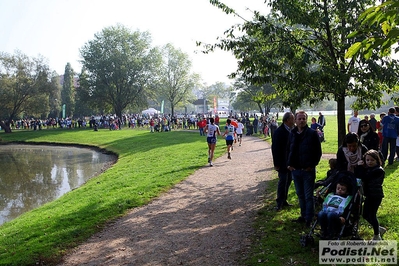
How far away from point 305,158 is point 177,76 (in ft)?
182

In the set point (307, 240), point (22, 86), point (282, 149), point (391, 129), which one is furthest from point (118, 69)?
point (307, 240)

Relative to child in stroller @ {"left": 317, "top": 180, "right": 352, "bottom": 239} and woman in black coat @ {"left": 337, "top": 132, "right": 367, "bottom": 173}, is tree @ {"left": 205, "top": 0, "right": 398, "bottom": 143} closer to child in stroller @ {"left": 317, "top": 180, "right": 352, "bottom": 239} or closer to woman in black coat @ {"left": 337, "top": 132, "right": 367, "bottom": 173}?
woman in black coat @ {"left": 337, "top": 132, "right": 367, "bottom": 173}

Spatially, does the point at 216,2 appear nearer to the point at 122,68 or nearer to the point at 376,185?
the point at 376,185

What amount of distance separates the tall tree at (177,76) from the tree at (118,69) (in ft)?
26.3

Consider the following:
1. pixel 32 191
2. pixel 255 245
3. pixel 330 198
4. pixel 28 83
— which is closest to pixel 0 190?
pixel 32 191

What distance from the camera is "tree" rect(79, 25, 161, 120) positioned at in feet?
158

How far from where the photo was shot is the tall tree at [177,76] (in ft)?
193

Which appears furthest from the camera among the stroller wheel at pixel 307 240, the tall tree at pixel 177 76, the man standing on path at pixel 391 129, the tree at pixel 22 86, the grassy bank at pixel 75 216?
the tall tree at pixel 177 76

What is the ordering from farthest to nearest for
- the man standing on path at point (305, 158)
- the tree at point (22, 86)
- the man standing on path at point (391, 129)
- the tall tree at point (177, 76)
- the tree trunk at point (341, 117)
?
the tall tree at point (177, 76)
the tree at point (22, 86)
the man standing on path at point (391, 129)
the tree trunk at point (341, 117)
the man standing on path at point (305, 158)

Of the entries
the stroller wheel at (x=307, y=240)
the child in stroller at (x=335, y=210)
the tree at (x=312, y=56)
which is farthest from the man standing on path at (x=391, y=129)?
the stroller wheel at (x=307, y=240)

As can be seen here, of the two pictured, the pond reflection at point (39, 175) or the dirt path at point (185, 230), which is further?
the pond reflection at point (39, 175)

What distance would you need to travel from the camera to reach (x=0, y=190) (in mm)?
14094

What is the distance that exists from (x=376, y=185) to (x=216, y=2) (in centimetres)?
594

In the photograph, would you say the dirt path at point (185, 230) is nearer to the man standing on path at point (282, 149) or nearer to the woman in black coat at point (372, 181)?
the man standing on path at point (282, 149)
